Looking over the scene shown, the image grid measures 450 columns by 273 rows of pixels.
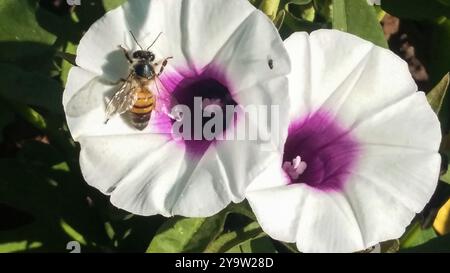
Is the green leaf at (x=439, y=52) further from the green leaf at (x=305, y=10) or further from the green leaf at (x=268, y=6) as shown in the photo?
the green leaf at (x=268, y=6)

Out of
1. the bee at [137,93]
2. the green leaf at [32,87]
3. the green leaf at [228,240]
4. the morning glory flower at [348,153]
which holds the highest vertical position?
the bee at [137,93]

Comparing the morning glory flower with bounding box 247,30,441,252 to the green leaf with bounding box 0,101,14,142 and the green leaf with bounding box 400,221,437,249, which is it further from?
the green leaf with bounding box 0,101,14,142

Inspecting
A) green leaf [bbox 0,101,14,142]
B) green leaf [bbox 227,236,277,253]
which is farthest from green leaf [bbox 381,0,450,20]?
green leaf [bbox 0,101,14,142]

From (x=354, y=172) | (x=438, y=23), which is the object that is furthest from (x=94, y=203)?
(x=438, y=23)

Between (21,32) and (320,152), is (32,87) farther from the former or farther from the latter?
(320,152)

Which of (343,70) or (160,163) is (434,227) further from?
(160,163)

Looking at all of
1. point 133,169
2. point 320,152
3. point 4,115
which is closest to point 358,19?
point 320,152

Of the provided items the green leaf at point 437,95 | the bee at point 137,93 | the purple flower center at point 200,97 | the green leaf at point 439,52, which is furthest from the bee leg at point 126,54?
the green leaf at point 439,52
